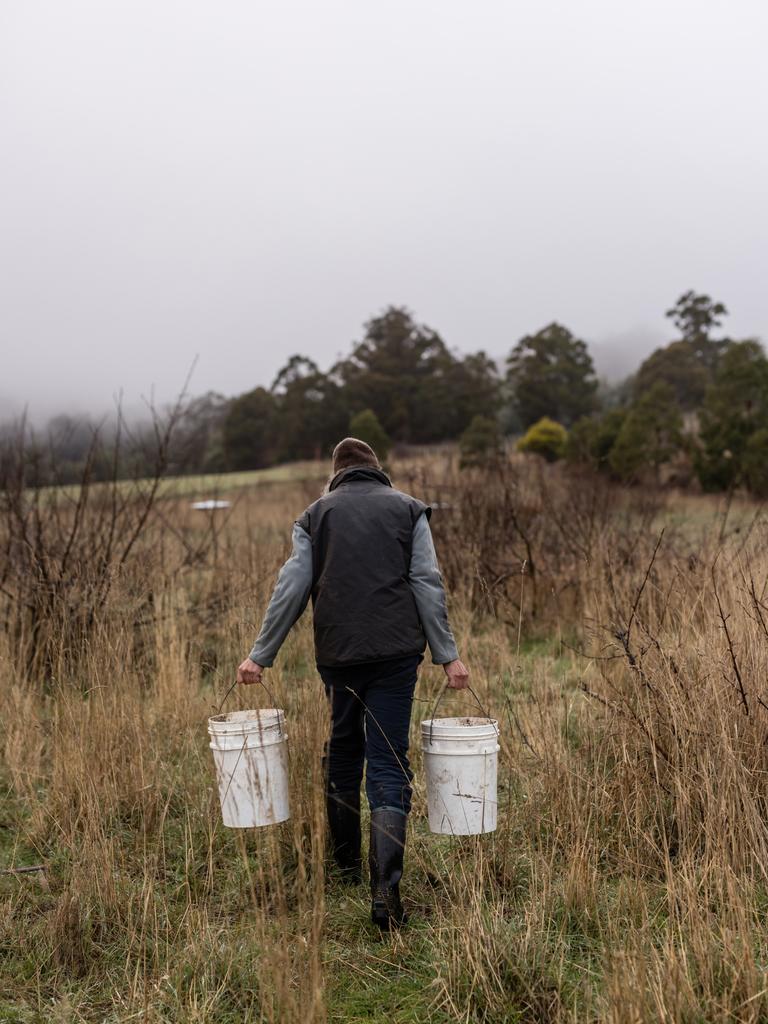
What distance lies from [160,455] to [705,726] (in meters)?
4.18

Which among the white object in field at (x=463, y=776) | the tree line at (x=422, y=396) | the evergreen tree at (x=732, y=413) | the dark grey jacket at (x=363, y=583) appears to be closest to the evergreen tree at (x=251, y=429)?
the tree line at (x=422, y=396)

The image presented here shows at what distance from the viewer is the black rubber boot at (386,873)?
2.99m

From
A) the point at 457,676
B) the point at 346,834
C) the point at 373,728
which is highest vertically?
the point at 457,676

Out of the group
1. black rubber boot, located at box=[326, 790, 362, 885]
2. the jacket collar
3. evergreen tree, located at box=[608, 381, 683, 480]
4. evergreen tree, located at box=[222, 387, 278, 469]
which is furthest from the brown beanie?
evergreen tree, located at box=[222, 387, 278, 469]

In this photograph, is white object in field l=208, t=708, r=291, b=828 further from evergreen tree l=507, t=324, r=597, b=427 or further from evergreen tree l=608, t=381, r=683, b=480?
evergreen tree l=507, t=324, r=597, b=427

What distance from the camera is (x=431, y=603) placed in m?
3.35

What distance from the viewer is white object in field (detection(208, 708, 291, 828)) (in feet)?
10.4

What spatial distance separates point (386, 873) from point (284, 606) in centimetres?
98

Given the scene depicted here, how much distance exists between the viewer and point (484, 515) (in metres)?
8.37

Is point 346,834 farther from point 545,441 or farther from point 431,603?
point 545,441

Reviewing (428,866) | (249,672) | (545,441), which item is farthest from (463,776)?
(545,441)

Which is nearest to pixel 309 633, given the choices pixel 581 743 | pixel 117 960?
pixel 581 743

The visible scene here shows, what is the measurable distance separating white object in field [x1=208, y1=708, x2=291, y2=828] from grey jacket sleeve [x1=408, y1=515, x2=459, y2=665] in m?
0.61

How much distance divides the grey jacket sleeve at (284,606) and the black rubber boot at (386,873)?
28.5 inches
